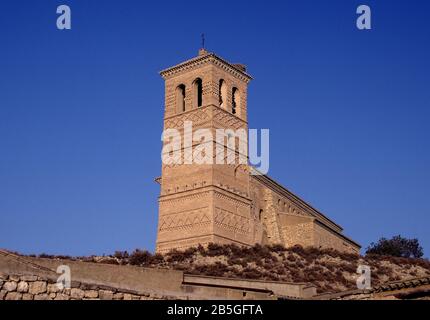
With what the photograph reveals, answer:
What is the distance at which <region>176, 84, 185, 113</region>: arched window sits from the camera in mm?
47594

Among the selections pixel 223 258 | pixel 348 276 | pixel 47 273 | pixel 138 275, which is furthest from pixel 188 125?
pixel 47 273

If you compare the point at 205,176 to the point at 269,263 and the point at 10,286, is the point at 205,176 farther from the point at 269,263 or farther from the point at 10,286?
the point at 10,286

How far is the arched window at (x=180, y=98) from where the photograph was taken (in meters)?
47.6

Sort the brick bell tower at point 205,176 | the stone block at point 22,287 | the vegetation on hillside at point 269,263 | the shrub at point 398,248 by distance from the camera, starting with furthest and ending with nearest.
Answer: the shrub at point 398,248, the brick bell tower at point 205,176, the vegetation on hillside at point 269,263, the stone block at point 22,287

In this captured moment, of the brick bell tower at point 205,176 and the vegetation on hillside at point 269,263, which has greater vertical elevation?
the brick bell tower at point 205,176

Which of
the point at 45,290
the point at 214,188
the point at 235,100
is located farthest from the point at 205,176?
the point at 45,290

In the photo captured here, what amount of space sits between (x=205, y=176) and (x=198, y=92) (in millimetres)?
6347

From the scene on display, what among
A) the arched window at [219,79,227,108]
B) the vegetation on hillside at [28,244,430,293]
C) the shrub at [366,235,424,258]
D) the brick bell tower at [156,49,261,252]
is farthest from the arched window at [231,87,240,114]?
the shrub at [366,235,424,258]

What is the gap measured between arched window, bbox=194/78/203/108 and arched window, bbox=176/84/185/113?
1.11 meters

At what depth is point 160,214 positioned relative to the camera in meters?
45.4

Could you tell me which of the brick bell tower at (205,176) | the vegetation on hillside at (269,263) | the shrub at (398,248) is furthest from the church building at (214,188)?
the shrub at (398,248)

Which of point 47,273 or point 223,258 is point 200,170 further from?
point 47,273

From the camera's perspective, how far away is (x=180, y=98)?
48.0 metres

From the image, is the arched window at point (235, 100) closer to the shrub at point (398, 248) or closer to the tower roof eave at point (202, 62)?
the tower roof eave at point (202, 62)
